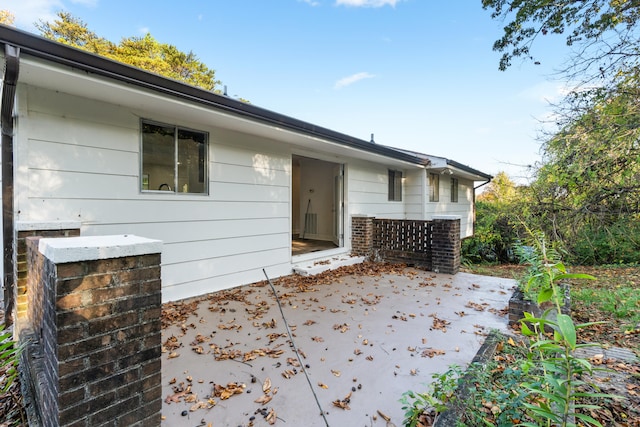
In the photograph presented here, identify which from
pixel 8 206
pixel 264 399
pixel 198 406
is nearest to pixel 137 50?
pixel 8 206

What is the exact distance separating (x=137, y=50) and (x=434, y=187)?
18.5 metres

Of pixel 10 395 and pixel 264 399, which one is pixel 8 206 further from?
pixel 264 399

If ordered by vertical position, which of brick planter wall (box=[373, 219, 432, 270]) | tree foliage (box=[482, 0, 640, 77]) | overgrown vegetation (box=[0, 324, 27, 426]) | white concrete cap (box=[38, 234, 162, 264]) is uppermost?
tree foliage (box=[482, 0, 640, 77])

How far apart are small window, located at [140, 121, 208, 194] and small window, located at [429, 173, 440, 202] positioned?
8.06 meters

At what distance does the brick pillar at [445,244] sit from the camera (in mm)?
6332

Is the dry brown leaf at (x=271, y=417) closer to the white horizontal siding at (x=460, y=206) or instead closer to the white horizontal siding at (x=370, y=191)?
the white horizontal siding at (x=370, y=191)

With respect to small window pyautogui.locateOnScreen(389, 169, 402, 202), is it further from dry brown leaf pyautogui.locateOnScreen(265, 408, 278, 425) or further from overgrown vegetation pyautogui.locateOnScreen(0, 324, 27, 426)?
overgrown vegetation pyautogui.locateOnScreen(0, 324, 27, 426)

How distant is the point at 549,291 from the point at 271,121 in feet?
13.8

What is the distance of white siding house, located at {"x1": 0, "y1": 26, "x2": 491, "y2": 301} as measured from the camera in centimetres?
317

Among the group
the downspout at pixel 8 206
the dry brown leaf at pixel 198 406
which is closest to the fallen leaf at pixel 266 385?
the dry brown leaf at pixel 198 406

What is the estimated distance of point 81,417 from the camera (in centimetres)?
142

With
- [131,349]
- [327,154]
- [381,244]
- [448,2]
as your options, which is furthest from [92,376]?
[448,2]

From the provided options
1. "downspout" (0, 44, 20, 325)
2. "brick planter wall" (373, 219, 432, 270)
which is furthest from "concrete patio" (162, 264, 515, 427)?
"brick planter wall" (373, 219, 432, 270)

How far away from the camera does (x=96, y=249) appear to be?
4.65ft
